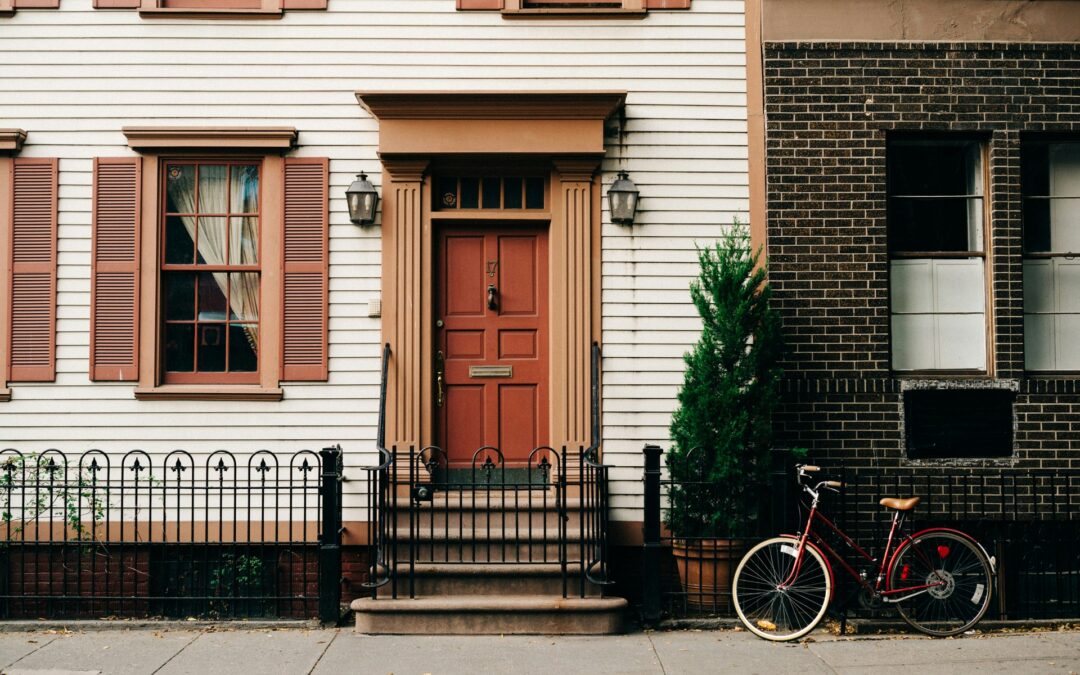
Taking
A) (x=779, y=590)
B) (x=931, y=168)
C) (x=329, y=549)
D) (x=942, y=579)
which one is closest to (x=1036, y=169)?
(x=931, y=168)

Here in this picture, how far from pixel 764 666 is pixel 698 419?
190 centimetres

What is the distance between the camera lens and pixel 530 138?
25.9ft

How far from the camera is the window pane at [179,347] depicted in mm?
8062

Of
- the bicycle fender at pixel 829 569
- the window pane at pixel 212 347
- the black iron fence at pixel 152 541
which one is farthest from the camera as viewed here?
the window pane at pixel 212 347

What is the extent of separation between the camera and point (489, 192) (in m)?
8.17

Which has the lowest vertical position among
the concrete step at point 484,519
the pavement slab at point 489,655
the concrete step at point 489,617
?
the pavement slab at point 489,655

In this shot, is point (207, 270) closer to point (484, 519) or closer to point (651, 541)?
point (484, 519)

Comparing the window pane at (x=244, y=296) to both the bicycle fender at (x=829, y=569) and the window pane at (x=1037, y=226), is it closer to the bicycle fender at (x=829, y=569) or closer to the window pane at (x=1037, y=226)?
the bicycle fender at (x=829, y=569)

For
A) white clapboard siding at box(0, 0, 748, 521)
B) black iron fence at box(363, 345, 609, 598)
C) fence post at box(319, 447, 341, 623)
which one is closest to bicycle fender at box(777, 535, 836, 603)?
black iron fence at box(363, 345, 609, 598)


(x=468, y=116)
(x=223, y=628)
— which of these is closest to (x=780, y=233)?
(x=468, y=116)

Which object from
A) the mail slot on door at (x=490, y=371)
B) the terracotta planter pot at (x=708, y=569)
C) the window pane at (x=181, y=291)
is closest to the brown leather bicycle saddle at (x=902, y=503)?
the terracotta planter pot at (x=708, y=569)

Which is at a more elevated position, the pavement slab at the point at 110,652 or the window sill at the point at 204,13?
the window sill at the point at 204,13

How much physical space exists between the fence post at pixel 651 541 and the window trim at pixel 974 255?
2.34 meters

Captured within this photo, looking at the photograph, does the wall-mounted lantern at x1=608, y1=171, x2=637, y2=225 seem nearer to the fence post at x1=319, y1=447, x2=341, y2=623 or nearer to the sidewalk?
the fence post at x1=319, y1=447, x2=341, y2=623
